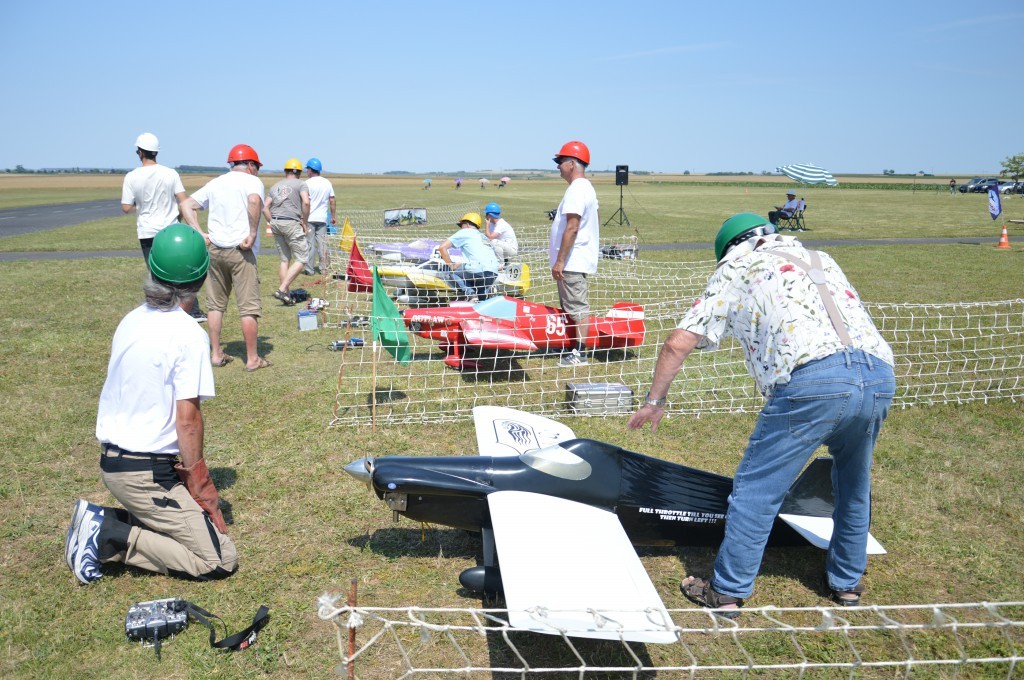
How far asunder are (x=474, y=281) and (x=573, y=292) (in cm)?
314

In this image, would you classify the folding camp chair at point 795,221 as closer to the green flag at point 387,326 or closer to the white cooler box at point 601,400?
the white cooler box at point 601,400

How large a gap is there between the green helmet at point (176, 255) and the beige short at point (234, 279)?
3.71 m

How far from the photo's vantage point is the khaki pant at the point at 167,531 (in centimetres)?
385

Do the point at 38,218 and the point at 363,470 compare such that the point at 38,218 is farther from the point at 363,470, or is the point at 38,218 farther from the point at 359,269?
the point at 363,470

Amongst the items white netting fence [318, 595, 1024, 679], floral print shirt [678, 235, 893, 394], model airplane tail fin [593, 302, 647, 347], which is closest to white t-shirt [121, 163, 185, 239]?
model airplane tail fin [593, 302, 647, 347]

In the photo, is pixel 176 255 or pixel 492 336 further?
pixel 492 336

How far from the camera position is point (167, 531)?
156 inches

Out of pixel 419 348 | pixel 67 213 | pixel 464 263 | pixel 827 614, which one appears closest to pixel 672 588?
pixel 827 614

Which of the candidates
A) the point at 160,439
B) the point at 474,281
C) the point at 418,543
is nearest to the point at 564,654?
the point at 418,543

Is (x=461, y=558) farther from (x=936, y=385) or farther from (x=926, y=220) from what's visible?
(x=926, y=220)

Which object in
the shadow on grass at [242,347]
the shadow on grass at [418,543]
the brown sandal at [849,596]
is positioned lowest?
the brown sandal at [849,596]

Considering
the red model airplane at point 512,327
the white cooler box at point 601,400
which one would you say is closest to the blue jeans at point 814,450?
the white cooler box at point 601,400

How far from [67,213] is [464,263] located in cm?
3161

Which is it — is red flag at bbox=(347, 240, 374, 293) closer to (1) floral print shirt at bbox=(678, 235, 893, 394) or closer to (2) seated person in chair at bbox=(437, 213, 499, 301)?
(2) seated person in chair at bbox=(437, 213, 499, 301)
